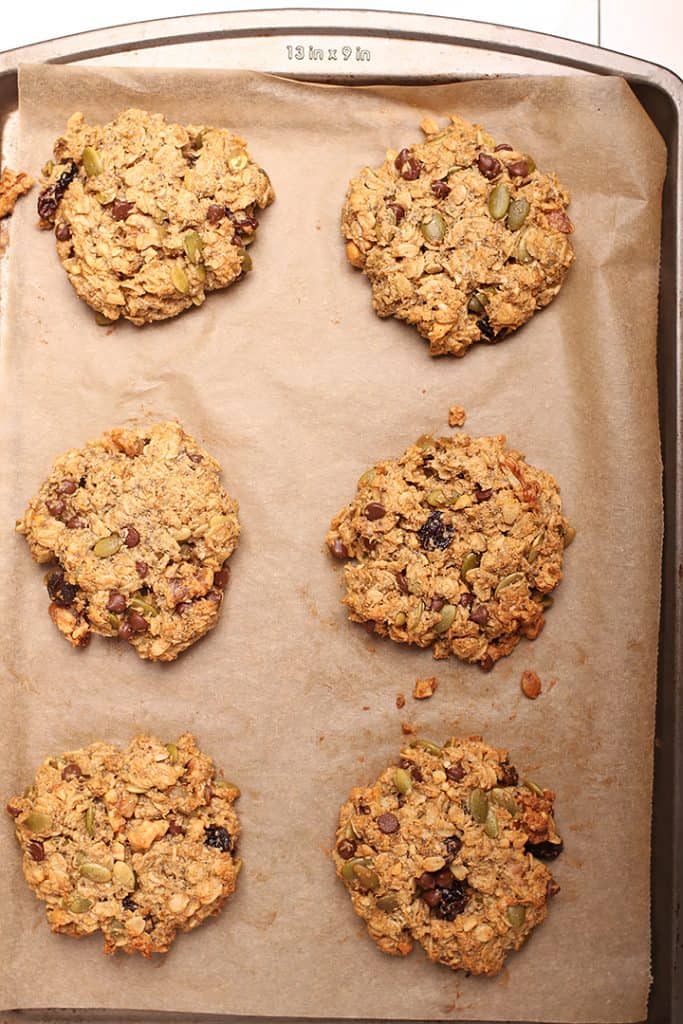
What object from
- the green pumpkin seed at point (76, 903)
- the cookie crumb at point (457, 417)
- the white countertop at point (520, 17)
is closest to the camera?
the green pumpkin seed at point (76, 903)

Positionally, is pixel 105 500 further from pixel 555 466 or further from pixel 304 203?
pixel 555 466

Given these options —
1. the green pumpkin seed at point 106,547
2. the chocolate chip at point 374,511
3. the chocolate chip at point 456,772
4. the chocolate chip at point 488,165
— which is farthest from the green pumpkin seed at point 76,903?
the chocolate chip at point 488,165

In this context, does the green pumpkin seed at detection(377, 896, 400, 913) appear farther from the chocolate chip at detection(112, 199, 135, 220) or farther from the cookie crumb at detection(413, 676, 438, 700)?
the chocolate chip at detection(112, 199, 135, 220)

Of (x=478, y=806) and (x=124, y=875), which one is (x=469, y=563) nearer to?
(x=478, y=806)

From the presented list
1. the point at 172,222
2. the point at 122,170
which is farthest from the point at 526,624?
the point at 122,170

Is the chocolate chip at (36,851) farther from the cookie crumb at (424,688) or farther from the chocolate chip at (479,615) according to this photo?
the chocolate chip at (479,615)
